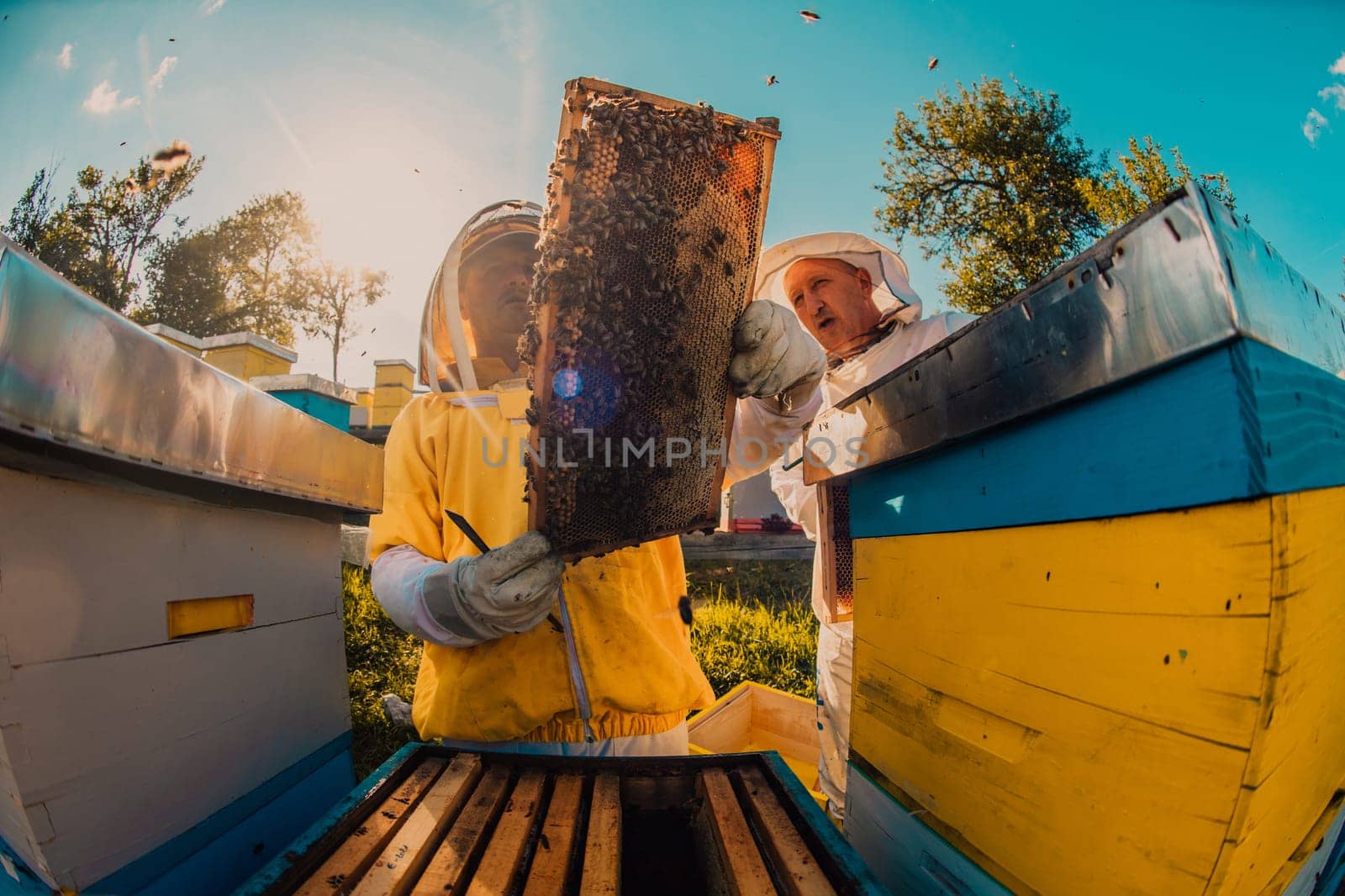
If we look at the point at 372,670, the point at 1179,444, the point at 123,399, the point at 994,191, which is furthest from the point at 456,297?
the point at 994,191

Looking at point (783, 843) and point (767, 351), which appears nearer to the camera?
point (783, 843)

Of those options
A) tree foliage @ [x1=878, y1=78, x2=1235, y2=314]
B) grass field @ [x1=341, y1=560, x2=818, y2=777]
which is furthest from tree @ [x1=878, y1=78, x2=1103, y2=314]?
grass field @ [x1=341, y1=560, x2=818, y2=777]

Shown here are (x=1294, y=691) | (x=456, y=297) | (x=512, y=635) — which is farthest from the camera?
(x=456, y=297)

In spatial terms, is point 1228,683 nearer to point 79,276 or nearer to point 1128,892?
point 1128,892

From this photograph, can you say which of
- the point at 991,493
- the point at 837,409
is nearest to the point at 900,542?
the point at 991,493

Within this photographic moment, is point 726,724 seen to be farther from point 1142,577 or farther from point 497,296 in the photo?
point 1142,577

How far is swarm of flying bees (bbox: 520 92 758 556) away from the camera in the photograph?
1.35m

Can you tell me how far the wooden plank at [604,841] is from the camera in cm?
101

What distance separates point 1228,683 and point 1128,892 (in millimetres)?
321

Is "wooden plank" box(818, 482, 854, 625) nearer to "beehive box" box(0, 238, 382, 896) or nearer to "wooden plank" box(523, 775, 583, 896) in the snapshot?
"wooden plank" box(523, 775, 583, 896)

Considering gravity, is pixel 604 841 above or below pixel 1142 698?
below

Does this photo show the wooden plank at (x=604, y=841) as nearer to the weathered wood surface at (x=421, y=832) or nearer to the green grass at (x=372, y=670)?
the weathered wood surface at (x=421, y=832)

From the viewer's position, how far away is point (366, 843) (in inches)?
42.0

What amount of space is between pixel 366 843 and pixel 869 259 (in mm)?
3467
